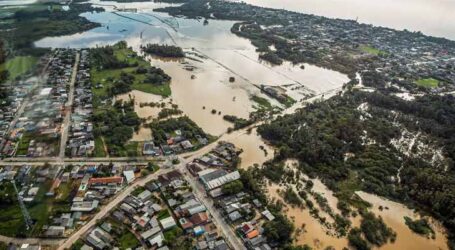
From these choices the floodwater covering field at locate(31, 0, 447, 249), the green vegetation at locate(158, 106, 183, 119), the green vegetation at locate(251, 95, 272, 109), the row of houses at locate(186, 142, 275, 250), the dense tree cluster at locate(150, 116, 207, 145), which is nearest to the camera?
the row of houses at locate(186, 142, 275, 250)

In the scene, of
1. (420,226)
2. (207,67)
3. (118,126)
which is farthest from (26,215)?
(207,67)

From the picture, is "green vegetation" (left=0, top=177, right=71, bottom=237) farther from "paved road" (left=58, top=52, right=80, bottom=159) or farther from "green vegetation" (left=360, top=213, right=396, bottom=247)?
"green vegetation" (left=360, top=213, right=396, bottom=247)

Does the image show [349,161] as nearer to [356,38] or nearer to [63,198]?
[63,198]

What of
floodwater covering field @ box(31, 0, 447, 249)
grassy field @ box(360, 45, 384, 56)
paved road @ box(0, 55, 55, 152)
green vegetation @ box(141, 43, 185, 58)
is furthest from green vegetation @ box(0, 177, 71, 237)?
grassy field @ box(360, 45, 384, 56)

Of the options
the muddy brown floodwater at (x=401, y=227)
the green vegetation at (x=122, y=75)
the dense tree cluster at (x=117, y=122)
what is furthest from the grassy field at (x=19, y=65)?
the muddy brown floodwater at (x=401, y=227)

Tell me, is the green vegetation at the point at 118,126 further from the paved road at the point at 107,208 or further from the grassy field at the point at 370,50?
the grassy field at the point at 370,50

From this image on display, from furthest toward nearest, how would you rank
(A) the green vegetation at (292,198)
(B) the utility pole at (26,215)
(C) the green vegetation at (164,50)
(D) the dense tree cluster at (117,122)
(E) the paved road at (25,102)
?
(C) the green vegetation at (164,50), (E) the paved road at (25,102), (D) the dense tree cluster at (117,122), (A) the green vegetation at (292,198), (B) the utility pole at (26,215)
